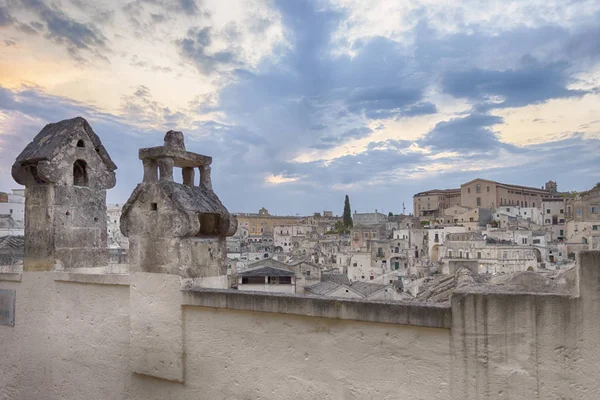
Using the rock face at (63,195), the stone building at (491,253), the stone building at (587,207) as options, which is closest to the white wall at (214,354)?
the rock face at (63,195)

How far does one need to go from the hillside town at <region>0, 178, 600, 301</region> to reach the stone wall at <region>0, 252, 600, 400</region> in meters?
2.81

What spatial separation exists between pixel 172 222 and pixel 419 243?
6985cm

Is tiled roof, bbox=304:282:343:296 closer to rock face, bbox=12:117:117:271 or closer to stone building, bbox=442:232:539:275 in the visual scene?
stone building, bbox=442:232:539:275

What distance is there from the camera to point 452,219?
8125 cm

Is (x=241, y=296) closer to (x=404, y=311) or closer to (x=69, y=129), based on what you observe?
(x=404, y=311)

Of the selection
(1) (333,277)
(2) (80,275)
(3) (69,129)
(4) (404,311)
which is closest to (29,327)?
(2) (80,275)

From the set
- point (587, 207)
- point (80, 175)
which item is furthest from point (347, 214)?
point (80, 175)

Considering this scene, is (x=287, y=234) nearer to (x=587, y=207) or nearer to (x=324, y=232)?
(x=324, y=232)

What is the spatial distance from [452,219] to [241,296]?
82259mm

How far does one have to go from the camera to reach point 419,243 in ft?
233

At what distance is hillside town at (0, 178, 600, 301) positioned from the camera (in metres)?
31.6

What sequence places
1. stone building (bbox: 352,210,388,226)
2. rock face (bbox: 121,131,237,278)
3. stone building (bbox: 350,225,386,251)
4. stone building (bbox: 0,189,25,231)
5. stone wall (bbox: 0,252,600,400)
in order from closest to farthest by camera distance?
stone wall (bbox: 0,252,600,400), rock face (bbox: 121,131,237,278), stone building (bbox: 0,189,25,231), stone building (bbox: 350,225,386,251), stone building (bbox: 352,210,388,226)

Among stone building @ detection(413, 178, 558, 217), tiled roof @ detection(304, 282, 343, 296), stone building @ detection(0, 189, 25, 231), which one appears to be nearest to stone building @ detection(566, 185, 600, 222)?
stone building @ detection(413, 178, 558, 217)

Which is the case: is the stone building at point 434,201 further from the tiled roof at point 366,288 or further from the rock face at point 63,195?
the rock face at point 63,195
